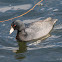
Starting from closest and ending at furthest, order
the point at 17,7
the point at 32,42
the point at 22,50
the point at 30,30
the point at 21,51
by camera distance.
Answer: the point at 21,51 → the point at 22,50 → the point at 32,42 → the point at 30,30 → the point at 17,7

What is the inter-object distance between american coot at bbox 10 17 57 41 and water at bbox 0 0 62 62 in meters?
0.31

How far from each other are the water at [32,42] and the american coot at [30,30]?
1.02ft

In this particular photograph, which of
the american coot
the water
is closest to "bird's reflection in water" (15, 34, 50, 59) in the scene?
the water

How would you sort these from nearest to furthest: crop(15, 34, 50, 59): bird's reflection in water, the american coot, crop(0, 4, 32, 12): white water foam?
crop(15, 34, 50, 59): bird's reflection in water
the american coot
crop(0, 4, 32, 12): white water foam

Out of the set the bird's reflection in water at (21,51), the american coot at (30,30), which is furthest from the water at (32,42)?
the american coot at (30,30)

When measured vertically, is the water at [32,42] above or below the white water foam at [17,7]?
below

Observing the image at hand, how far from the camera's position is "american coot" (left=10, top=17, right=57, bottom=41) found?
10.8m

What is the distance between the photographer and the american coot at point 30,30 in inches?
424

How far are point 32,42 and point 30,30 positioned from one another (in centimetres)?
71

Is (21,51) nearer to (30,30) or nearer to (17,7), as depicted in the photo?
(30,30)

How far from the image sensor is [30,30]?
1119 centimetres

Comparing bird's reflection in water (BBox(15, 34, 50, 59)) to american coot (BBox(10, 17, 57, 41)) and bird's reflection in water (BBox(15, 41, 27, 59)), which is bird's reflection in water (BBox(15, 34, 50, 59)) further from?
american coot (BBox(10, 17, 57, 41))

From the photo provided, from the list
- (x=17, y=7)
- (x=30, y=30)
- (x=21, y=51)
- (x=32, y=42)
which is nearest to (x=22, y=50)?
(x=21, y=51)

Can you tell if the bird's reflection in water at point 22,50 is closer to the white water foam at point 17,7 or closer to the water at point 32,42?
the water at point 32,42
